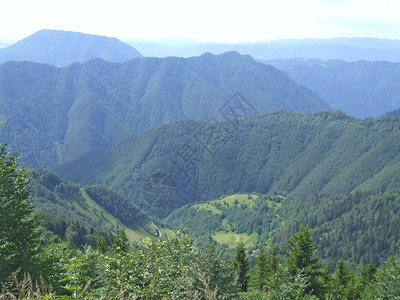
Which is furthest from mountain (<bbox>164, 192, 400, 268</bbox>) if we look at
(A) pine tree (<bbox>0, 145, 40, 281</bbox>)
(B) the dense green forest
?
(A) pine tree (<bbox>0, 145, 40, 281</bbox>)

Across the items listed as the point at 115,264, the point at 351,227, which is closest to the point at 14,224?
the point at 115,264

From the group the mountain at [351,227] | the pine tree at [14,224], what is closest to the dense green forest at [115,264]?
the pine tree at [14,224]

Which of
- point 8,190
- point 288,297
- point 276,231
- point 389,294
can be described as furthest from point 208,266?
point 276,231

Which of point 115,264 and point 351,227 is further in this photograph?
point 351,227

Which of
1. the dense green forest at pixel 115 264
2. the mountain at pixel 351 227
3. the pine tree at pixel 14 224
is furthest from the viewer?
the mountain at pixel 351 227

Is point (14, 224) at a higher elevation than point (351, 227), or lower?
higher

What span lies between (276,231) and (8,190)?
605 feet

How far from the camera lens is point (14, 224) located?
1942cm

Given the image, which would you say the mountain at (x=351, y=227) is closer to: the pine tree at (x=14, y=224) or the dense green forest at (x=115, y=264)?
the dense green forest at (x=115, y=264)

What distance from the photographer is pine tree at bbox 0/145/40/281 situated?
18.4m

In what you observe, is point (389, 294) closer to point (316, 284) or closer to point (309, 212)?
point (316, 284)

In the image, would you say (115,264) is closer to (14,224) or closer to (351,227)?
(14,224)

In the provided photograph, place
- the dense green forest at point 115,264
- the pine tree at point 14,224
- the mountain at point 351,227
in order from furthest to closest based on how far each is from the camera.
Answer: the mountain at point 351,227 → the pine tree at point 14,224 → the dense green forest at point 115,264

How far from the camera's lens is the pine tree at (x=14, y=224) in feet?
60.4
